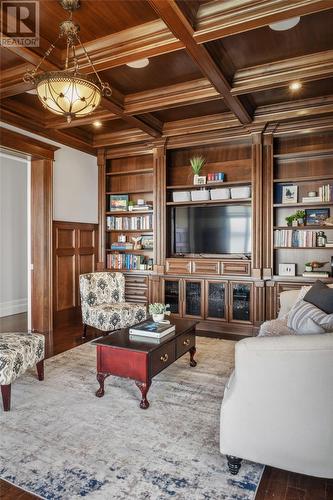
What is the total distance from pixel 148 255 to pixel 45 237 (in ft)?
5.57

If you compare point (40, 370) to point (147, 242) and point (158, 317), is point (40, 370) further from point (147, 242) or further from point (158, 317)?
point (147, 242)

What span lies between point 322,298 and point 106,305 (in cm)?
264

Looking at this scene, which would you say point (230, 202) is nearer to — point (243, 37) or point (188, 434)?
point (243, 37)

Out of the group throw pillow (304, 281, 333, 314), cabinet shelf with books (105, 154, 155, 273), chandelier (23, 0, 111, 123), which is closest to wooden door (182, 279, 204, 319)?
cabinet shelf with books (105, 154, 155, 273)

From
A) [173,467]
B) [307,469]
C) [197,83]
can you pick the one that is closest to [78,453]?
[173,467]

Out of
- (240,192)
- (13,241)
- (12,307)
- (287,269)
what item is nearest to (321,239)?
(287,269)

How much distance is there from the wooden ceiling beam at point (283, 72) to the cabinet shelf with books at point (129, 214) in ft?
7.37

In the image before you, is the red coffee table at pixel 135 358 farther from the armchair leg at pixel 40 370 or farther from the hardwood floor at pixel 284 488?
the hardwood floor at pixel 284 488

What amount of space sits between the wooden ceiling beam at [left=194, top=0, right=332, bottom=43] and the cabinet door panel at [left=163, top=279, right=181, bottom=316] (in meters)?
3.29

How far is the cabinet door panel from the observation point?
509 cm

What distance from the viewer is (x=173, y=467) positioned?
193 centimetres

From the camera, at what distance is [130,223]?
5.67 meters

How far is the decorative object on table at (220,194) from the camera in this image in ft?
16.0

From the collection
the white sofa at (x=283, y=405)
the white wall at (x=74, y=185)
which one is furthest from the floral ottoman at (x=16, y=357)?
the white wall at (x=74, y=185)
